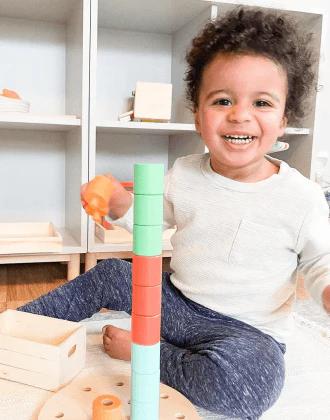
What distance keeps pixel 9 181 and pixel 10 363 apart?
0.93 metres

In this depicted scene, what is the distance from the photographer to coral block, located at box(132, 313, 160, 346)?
49cm

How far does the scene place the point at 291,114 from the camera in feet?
2.38

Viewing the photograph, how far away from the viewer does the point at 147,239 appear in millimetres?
473

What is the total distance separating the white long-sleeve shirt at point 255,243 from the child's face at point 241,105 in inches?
2.4

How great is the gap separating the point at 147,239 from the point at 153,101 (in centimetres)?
87

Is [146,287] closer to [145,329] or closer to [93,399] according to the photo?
[145,329]

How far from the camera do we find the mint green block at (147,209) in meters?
0.46

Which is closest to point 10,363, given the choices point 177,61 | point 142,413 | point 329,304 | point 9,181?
point 142,413

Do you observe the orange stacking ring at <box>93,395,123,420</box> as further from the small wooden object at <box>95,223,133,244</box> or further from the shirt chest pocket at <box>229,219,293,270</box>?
the small wooden object at <box>95,223,133,244</box>

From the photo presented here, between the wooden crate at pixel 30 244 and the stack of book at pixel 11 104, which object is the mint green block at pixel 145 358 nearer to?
the wooden crate at pixel 30 244

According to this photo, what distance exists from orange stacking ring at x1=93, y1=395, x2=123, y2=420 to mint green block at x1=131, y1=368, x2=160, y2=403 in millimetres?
23

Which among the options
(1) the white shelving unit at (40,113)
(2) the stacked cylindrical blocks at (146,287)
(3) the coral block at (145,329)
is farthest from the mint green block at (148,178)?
(1) the white shelving unit at (40,113)

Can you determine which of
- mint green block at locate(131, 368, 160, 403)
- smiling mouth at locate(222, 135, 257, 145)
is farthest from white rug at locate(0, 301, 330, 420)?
smiling mouth at locate(222, 135, 257, 145)

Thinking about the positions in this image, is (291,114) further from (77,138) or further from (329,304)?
(77,138)
